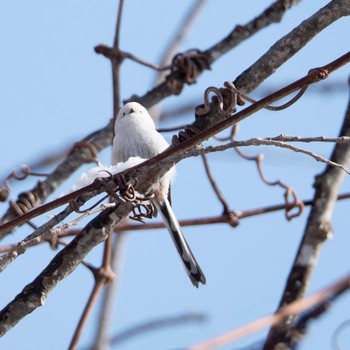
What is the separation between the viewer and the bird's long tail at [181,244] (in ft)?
6.80

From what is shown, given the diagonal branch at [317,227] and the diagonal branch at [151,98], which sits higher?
the diagonal branch at [151,98]

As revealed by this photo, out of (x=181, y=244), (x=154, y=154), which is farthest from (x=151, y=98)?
(x=181, y=244)

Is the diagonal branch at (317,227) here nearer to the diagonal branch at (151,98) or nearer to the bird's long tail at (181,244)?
the bird's long tail at (181,244)

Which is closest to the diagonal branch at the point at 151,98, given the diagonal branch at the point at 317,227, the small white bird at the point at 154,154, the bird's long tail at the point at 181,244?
the small white bird at the point at 154,154

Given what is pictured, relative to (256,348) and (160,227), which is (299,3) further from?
(256,348)

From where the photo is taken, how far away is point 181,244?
7.04 ft

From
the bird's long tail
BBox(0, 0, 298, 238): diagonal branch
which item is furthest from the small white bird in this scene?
BBox(0, 0, 298, 238): diagonal branch

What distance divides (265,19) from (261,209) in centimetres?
→ 99

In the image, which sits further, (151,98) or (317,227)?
(151,98)

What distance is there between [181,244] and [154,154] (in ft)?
0.91

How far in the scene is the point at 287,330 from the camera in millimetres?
1393

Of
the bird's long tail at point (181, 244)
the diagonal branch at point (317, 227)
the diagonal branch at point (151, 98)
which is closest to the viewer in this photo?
the diagonal branch at point (317, 227)

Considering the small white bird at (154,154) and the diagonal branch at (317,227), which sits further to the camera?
the small white bird at (154,154)

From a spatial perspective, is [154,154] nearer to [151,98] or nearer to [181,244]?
[181,244]
